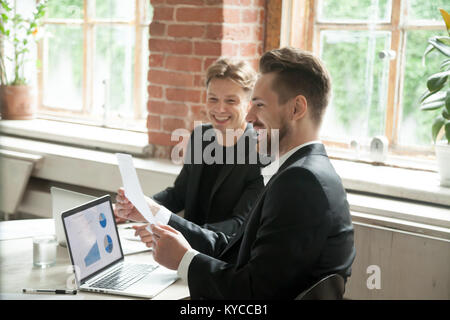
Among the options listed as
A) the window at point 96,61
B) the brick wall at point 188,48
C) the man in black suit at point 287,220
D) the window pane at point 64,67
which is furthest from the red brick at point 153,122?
the man in black suit at point 287,220

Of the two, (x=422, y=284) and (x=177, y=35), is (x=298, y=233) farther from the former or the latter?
(x=177, y=35)

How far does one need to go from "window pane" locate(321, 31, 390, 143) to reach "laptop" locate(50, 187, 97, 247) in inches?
70.8

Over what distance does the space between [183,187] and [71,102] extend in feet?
7.07

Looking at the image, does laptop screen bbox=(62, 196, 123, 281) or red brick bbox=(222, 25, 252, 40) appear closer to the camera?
laptop screen bbox=(62, 196, 123, 281)

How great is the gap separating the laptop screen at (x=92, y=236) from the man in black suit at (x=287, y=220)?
8.2 inches

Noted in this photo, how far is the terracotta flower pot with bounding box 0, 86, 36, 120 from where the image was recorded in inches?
180

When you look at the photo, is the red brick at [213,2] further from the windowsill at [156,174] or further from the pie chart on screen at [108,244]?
the pie chart on screen at [108,244]

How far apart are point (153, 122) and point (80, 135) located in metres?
0.69

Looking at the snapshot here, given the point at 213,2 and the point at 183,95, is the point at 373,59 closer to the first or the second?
the point at 213,2

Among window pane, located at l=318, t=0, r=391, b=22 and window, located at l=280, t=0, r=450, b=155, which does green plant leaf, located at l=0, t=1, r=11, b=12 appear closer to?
window, located at l=280, t=0, r=450, b=155

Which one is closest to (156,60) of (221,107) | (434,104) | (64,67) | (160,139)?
(160,139)

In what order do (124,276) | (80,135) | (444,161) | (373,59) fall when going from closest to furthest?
(124,276)
(444,161)
(373,59)
(80,135)

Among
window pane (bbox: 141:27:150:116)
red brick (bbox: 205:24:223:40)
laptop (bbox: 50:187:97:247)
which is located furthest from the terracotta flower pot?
laptop (bbox: 50:187:97:247)

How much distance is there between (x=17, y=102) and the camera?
4613mm
